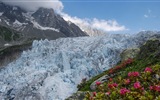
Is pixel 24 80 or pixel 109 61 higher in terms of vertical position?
pixel 109 61

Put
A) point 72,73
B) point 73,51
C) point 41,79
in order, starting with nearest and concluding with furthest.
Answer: point 72,73 → point 41,79 → point 73,51

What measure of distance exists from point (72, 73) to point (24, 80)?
12.2 m

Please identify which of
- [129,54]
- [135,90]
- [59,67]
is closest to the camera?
[135,90]

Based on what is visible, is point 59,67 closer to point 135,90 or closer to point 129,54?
point 129,54

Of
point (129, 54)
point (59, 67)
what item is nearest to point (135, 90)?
point (129, 54)

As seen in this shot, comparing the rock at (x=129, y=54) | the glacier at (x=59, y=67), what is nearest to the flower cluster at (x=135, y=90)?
the rock at (x=129, y=54)

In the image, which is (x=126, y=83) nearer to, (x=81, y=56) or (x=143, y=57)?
(x=143, y=57)

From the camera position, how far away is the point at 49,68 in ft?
246

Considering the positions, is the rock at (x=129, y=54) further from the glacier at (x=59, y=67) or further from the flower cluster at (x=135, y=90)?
the flower cluster at (x=135, y=90)

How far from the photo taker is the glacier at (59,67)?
66.8 metres

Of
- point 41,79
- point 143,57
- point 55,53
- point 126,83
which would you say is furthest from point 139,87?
point 55,53

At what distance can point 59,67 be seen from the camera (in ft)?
245

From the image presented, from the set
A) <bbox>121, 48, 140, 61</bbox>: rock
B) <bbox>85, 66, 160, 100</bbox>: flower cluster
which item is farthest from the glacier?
<bbox>85, 66, 160, 100</bbox>: flower cluster

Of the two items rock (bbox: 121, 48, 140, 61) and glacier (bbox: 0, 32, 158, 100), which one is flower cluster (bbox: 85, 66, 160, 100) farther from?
glacier (bbox: 0, 32, 158, 100)
